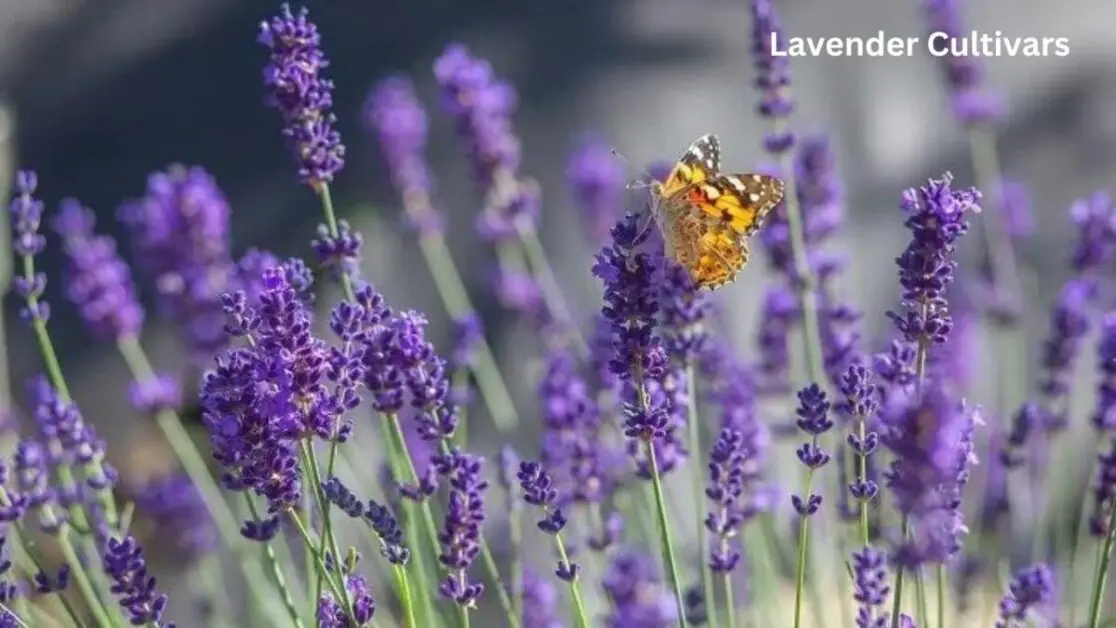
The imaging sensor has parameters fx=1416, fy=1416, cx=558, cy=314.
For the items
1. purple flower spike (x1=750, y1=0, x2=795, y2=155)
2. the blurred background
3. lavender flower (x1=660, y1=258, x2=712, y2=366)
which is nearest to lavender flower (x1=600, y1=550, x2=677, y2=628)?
lavender flower (x1=660, y1=258, x2=712, y2=366)

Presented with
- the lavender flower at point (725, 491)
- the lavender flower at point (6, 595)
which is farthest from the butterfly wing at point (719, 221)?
the lavender flower at point (6, 595)

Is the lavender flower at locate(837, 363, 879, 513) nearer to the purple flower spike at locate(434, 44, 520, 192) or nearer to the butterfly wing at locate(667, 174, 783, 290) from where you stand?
the butterfly wing at locate(667, 174, 783, 290)

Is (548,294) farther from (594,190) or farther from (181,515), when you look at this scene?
(181,515)

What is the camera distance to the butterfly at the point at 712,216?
2.14 metres

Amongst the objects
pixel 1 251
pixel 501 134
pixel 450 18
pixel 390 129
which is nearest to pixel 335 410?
pixel 501 134

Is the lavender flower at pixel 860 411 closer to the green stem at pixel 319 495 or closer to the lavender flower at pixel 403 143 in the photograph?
the green stem at pixel 319 495

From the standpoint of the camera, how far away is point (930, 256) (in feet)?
5.70

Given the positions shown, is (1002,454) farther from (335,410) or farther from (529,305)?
(335,410)

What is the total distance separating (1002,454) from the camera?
275 centimetres

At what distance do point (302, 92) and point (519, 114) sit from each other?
3.30 metres

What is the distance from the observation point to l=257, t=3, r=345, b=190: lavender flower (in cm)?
195

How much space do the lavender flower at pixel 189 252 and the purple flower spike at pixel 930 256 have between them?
1558 mm

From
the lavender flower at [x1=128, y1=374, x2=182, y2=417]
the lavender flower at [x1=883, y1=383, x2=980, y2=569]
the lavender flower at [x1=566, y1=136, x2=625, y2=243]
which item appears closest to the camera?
the lavender flower at [x1=883, y1=383, x2=980, y2=569]

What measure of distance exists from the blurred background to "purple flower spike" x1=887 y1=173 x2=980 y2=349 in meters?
3.40
